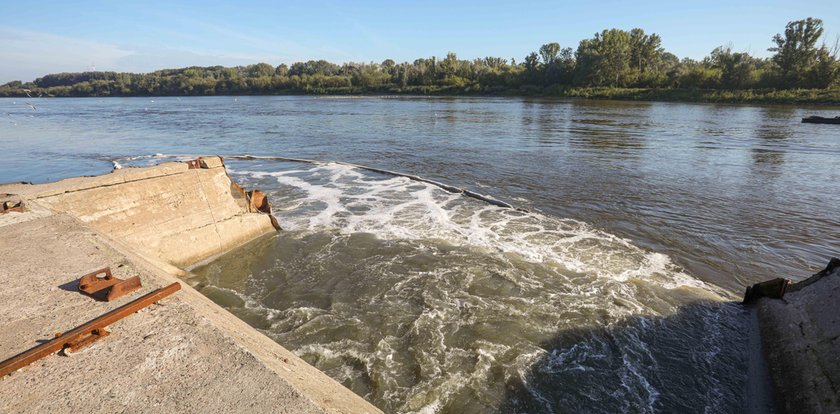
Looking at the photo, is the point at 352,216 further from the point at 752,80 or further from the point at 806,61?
the point at 806,61

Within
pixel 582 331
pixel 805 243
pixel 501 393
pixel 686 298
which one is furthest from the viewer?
pixel 805 243

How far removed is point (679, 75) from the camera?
85.7m

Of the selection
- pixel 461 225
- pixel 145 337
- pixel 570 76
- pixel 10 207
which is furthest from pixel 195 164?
pixel 570 76

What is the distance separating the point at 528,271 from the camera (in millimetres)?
8328

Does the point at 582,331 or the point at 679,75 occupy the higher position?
the point at 679,75

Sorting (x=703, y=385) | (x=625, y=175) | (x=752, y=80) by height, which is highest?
(x=752, y=80)

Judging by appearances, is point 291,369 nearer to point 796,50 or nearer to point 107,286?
point 107,286

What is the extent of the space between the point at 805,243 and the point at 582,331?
795cm

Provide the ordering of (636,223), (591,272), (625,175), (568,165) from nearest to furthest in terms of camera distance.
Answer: (591,272) → (636,223) → (625,175) → (568,165)

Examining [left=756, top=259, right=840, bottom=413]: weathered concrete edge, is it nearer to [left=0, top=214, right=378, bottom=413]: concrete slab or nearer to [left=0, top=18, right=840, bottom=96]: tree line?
[left=0, top=214, right=378, bottom=413]: concrete slab

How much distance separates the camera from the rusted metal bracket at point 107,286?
3.97 m

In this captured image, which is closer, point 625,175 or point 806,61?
point 625,175

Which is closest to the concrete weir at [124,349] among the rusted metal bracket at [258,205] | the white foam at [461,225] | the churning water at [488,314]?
the churning water at [488,314]

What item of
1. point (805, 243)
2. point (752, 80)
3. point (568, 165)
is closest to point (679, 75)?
point (752, 80)
